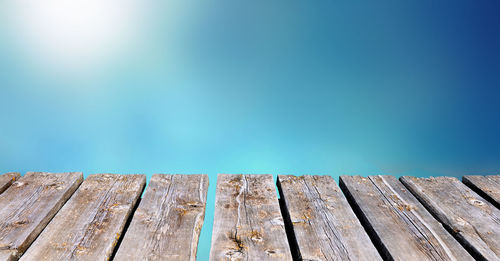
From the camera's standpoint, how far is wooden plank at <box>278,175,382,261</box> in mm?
1413

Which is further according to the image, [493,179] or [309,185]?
[493,179]

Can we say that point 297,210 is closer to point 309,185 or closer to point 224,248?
point 309,185

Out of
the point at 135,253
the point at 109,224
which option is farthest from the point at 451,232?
the point at 109,224

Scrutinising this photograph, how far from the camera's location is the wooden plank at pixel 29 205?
1.44m

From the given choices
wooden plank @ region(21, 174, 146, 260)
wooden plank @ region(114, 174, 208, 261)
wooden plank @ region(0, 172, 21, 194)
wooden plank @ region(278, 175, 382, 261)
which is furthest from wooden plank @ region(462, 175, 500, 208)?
wooden plank @ region(0, 172, 21, 194)

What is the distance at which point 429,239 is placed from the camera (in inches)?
60.7

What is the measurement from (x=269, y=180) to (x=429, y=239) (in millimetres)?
886

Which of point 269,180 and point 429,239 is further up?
point 269,180

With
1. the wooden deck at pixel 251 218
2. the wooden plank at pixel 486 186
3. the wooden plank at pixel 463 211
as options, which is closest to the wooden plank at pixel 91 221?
the wooden deck at pixel 251 218

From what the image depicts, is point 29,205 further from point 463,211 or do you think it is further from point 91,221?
point 463,211

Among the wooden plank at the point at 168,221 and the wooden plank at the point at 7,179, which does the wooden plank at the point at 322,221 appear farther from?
the wooden plank at the point at 7,179

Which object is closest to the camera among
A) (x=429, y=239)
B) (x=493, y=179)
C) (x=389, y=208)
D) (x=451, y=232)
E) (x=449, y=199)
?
(x=429, y=239)

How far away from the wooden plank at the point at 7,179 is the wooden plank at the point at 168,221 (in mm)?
797

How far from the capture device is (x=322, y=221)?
1.63 meters
